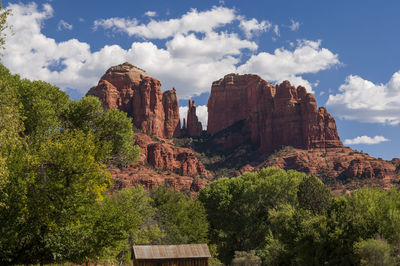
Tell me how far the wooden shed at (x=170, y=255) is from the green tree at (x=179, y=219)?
1298 cm

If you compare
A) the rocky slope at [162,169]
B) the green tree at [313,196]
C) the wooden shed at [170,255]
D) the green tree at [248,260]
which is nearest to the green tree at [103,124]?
the wooden shed at [170,255]

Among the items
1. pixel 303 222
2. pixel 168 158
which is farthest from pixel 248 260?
pixel 168 158

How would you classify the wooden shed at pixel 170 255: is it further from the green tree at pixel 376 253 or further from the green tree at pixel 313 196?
the green tree at pixel 313 196

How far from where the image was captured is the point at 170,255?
1441 inches

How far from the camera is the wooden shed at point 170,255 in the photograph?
118 feet

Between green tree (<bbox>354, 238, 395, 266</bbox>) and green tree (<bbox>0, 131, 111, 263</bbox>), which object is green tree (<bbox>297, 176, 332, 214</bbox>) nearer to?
green tree (<bbox>354, 238, 395, 266</bbox>)

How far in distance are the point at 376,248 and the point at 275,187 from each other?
3546 centimetres

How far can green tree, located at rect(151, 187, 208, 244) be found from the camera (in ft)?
178

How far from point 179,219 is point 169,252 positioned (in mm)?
24887

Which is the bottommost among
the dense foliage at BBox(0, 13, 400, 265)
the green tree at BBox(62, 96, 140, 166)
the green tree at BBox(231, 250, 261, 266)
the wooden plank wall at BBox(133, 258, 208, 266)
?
the green tree at BBox(231, 250, 261, 266)

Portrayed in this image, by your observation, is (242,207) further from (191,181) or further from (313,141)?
(313,141)

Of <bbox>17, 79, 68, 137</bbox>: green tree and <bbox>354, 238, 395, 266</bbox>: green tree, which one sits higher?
<bbox>17, 79, 68, 137</bbox>: green tree

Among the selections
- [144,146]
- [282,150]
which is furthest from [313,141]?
[144,146]

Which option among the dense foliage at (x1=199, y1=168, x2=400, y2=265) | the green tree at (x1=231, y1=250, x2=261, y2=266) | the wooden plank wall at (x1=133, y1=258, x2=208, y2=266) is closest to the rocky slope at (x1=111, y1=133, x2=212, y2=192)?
the dense foliage at (x1=199, y1=168, x2=400, y2=265)
